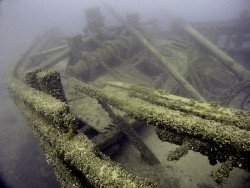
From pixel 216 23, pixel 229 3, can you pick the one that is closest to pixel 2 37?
pixel 216 23

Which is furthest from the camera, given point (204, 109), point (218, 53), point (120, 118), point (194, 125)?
point (218, 53)

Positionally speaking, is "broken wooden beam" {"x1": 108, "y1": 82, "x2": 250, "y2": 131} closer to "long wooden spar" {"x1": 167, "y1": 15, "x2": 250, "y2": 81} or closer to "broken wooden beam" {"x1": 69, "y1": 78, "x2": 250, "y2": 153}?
"broken wooden beam" {"x1": 69, "y1": 78, "x2": 250, "y2": 153}

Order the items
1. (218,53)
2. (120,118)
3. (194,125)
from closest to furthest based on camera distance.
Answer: (194,125) < (120,118) < (218,53)

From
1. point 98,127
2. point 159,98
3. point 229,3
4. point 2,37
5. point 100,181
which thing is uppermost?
point 100,181

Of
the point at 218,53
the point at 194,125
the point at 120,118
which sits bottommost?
the point at 218,53

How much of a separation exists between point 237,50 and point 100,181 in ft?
29.5

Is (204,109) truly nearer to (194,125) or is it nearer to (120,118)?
(194,125)

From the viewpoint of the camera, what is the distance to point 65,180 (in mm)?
2346

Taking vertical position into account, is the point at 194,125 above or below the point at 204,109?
above

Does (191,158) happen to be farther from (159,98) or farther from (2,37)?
(2,37)

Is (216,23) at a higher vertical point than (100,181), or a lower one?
Answer: lower

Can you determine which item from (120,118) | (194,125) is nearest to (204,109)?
(194,125)

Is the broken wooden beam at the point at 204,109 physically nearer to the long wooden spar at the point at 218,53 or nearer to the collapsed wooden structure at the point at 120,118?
the collapsed wooden structure at the point at 120,118

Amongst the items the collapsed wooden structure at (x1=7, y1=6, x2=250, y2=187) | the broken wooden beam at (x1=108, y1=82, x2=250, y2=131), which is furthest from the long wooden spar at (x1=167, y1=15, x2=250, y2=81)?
the broken wooden beam at (x1=108, y1=82, x2=250, y2=131)
